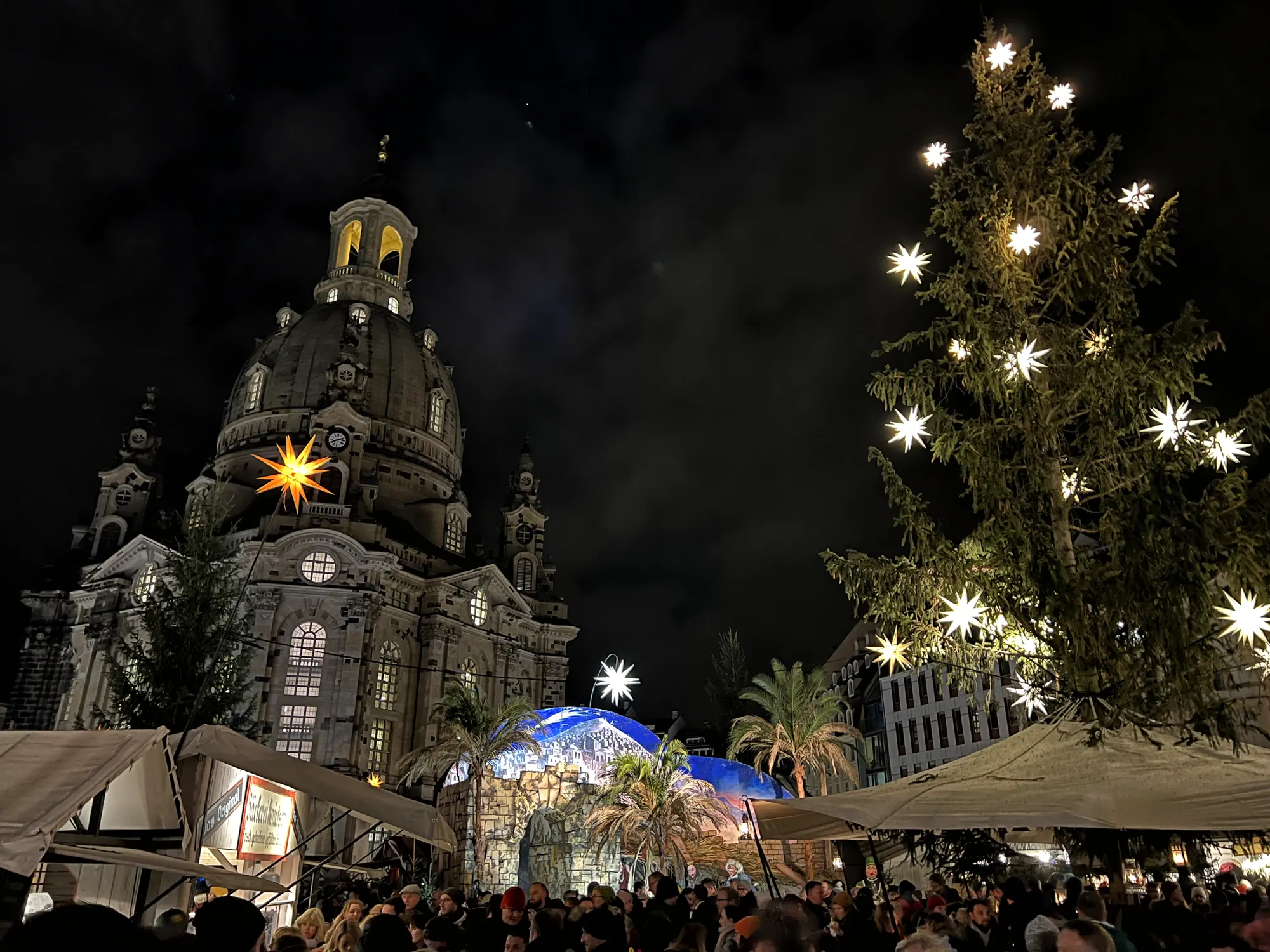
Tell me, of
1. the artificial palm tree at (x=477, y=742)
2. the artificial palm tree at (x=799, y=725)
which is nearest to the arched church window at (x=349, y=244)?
the artificial palm tree at (x=477, y=742)

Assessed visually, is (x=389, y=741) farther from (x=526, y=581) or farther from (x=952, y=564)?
(x=952, y=564)

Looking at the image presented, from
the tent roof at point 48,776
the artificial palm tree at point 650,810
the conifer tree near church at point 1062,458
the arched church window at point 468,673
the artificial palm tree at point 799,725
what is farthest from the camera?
the arched church window at point 468,673

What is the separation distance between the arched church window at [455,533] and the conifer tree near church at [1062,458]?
54787mm

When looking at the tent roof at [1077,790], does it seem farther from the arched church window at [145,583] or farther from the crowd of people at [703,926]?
the arched church window at [145,583]

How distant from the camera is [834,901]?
37.2 feet

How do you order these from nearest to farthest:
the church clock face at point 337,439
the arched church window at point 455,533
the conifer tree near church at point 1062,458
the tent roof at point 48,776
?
1. the tent roof at point 48,776
2. the conifer tree near church at point 1062,458
3. the church clock face at point 337,439
4. the arched church window at point 455,533

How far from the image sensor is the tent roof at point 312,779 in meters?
11.3

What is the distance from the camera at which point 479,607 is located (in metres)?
61.4

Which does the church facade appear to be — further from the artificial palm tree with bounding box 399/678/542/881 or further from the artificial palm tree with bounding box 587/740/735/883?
the artificial palm tree with bounding box 587/740/735/883

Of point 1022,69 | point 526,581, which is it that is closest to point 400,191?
point 526,581

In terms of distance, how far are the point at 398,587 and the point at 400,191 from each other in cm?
4672

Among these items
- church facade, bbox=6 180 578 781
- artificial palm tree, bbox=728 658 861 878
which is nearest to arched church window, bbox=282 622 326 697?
church facade, bbox=6 180 578 781

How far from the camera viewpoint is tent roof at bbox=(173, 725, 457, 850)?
11273 millimetres

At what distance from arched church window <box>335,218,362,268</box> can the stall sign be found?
7325cm
